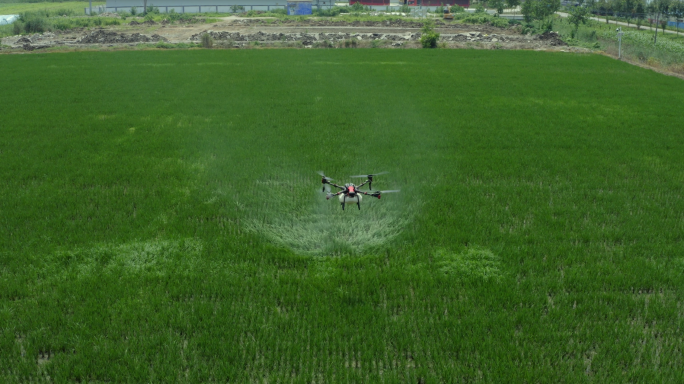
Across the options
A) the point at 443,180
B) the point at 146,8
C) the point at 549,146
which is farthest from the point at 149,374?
the point at 146,8

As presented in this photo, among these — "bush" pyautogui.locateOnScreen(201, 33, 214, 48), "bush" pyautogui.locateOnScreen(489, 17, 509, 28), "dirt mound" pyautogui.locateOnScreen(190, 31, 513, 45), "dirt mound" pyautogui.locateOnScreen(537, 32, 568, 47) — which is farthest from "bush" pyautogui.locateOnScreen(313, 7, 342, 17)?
"bush" pyautogui.locateOnScreen(201, 33, 214, 48)

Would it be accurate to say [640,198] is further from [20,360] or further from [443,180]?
[20,360]

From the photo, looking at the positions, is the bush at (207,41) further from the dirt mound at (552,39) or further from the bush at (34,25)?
the dirt mound at (552,39)

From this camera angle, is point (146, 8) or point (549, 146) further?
point (146, 8)

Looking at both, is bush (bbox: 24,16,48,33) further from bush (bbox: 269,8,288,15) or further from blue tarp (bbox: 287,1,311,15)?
blue tarp (bbox: 287,1,311,15)

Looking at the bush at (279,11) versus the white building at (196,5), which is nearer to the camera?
the bush at (279,11)

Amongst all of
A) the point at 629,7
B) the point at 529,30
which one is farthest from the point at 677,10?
the point at 529,30

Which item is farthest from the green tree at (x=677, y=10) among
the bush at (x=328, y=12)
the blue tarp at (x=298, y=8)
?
the blue tarp at (x=298, y=8)
